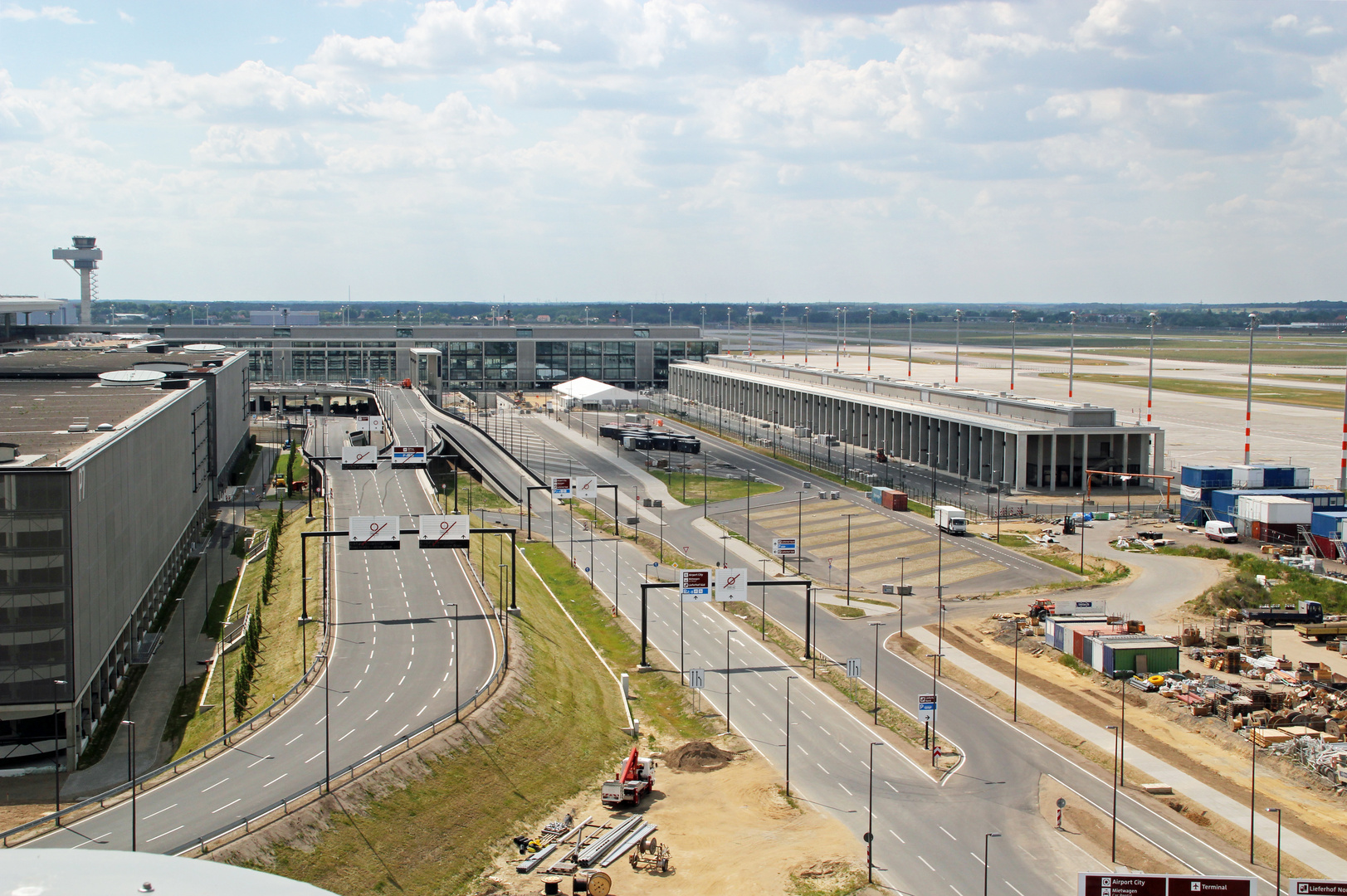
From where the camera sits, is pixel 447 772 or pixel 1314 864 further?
pixel 447 772

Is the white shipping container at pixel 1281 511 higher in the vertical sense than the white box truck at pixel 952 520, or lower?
higher

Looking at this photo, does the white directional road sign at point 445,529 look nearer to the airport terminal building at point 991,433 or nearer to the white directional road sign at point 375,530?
the white directional road sign at point 375,530

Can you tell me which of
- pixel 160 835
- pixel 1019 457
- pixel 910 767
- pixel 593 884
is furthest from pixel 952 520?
pixel 160 835

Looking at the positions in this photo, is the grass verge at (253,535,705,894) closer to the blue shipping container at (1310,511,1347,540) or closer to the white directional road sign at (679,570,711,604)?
the white directional road sign at (679,570,711,604)

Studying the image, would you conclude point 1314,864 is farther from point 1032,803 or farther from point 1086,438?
point 1086,438

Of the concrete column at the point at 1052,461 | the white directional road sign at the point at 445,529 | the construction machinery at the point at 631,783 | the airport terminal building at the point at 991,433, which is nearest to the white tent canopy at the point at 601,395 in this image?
the airport terminal building at the point at 991,433

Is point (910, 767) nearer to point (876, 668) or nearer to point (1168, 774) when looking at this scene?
point (1168, 774)

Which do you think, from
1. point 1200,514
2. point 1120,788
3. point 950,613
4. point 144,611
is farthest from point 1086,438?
point 144,611
